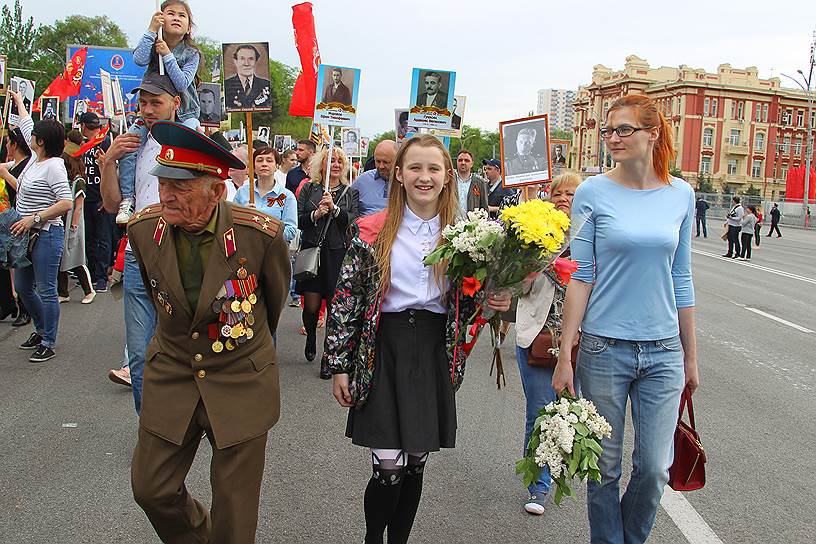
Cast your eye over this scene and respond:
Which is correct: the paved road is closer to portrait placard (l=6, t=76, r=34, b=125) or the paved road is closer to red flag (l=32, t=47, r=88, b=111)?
portrait placard (l=6, t=76, r=34, b=125)

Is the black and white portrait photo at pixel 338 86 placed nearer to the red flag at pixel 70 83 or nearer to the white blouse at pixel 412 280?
the white blouse at pixel 412 280

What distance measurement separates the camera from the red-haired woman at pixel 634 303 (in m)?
3.42

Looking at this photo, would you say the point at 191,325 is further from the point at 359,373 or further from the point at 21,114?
the point at 21,114

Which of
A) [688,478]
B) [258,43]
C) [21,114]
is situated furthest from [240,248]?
[21,114]

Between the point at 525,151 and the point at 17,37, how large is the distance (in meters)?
70.6

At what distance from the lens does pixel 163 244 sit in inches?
123

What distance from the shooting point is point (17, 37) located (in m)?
66.8

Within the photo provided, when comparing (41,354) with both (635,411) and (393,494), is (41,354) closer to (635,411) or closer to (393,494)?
Answer: (393,494)

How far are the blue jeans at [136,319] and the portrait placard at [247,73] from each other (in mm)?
2002

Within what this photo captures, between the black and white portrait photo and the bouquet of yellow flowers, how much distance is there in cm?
522

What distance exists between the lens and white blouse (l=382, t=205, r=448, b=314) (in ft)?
11.4

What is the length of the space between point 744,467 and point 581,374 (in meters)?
2.48

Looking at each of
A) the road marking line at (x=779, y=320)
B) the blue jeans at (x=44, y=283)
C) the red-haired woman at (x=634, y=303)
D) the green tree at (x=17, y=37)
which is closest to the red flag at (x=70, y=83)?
the blue jeans at (x=44, y=283)

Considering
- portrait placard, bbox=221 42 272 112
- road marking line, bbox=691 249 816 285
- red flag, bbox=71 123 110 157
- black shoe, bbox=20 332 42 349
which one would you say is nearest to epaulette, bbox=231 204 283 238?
portrait placard, bbox=221 42 272 112
